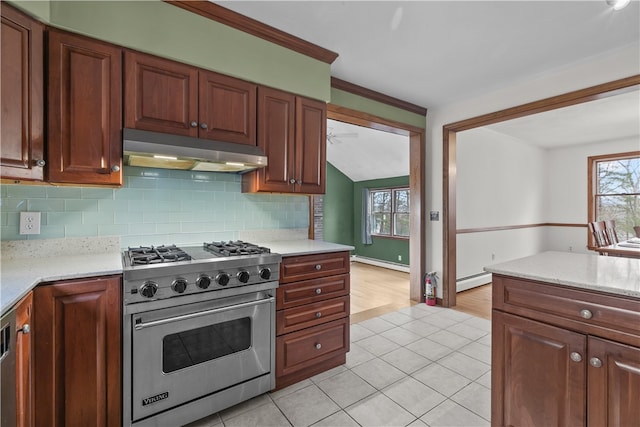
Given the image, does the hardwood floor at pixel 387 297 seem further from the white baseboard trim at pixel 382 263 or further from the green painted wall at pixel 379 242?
the green painted wall at pixel 379 242

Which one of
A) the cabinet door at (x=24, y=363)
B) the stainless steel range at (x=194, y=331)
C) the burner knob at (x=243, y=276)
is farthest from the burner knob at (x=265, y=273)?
the cabinet door at (x=24, y=363)

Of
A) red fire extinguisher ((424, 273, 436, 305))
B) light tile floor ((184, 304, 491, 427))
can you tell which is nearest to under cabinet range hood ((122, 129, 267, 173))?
light tile floor ((184, 304, 491, 427))

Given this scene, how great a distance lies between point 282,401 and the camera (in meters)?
1.97

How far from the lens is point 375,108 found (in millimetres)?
3447

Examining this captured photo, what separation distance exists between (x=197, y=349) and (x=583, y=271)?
6.69 ft

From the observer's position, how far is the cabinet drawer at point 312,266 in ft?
6.82

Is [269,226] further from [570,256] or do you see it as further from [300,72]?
[570,256]

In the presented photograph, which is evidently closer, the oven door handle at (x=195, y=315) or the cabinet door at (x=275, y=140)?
the oven door handle at (x=195, y=315)

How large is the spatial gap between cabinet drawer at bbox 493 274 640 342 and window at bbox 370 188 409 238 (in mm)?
5208

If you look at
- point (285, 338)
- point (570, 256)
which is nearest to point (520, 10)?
point (570, 256)

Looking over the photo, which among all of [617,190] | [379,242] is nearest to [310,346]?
[379,242]

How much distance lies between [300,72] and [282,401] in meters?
2.39

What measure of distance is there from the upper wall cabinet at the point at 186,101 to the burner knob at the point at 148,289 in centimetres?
92

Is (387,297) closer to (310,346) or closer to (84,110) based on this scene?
(310,346)
